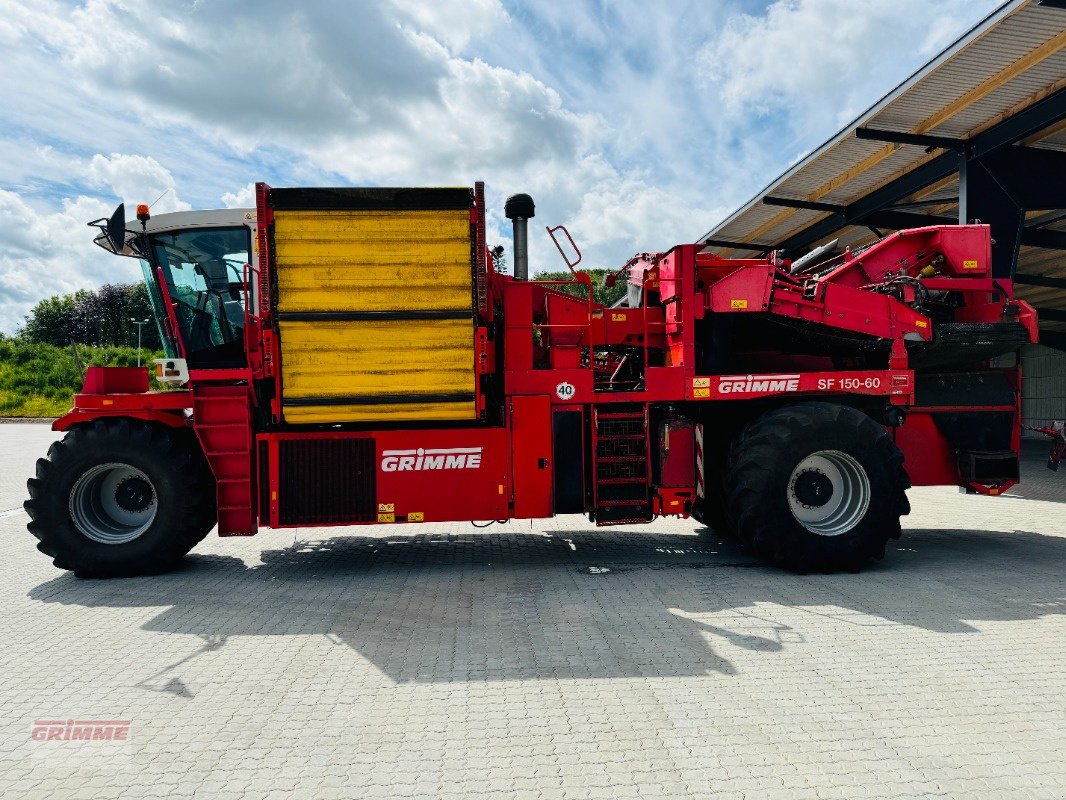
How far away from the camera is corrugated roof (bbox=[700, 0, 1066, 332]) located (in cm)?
705

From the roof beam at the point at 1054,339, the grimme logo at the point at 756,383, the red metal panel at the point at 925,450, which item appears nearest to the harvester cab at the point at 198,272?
the grimme logo at the point at 756,383

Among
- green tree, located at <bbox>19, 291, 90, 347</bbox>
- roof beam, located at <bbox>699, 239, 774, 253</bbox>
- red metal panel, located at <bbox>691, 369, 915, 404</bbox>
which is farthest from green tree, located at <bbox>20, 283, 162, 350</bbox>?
red metal panel, located at <bbox>691, 369, 915, 404</bbox>

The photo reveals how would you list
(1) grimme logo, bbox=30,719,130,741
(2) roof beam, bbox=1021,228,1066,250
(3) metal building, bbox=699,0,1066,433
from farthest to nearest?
(2) roof beam, bbox=1021,228,1066,250 < (3) metal building, bbox=699,0,1066,433 < (1) grimme logo, bbox=30,719,130,741

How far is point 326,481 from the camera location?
604cm

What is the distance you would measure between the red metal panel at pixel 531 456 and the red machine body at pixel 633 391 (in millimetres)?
15

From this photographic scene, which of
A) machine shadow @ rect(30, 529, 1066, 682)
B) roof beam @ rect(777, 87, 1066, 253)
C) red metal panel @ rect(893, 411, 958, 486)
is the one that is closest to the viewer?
machine shadow @ rect(30, 529, 1066, 682)

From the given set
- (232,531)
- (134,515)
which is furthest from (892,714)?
(134,515)

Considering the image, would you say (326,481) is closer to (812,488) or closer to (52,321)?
(812,488)

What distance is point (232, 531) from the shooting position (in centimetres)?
600

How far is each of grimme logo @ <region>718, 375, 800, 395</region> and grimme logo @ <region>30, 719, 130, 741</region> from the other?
16.6 feet

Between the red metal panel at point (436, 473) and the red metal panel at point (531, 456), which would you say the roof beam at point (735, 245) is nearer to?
the red metal panel at point (531, 456)

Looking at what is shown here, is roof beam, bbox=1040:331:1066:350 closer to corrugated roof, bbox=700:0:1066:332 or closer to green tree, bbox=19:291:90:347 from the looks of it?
corrugated roof, bbox=700:0:1066:332

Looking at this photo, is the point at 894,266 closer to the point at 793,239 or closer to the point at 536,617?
the point at 536,617

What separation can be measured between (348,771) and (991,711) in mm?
3135
